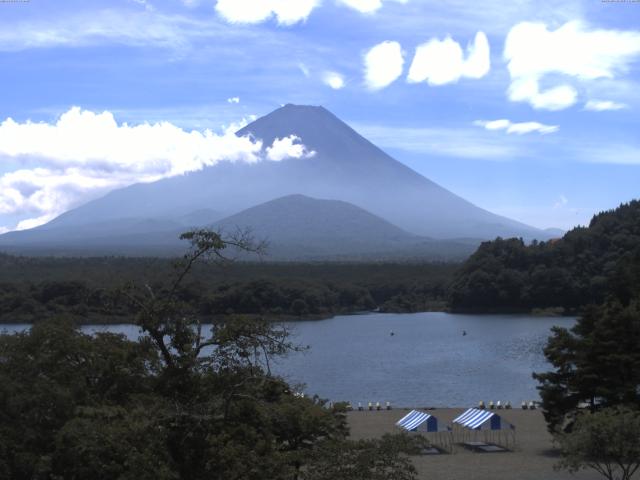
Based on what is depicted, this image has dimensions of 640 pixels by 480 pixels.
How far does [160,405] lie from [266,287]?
130 feet

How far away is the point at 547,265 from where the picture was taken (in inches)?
1999

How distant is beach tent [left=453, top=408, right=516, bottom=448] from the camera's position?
14413 millimetres

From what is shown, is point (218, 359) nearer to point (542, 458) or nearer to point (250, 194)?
point (542, 458)

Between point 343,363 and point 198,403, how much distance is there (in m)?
23.8

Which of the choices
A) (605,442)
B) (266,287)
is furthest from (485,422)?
(266,287)

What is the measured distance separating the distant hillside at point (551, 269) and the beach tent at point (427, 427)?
32.4 m

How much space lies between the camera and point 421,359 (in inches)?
1199

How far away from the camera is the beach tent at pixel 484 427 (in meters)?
14.4

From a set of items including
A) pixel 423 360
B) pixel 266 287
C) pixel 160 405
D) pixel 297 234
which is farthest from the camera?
pixel 297 234

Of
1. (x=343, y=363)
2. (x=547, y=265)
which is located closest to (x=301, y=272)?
(x=547, y=265)

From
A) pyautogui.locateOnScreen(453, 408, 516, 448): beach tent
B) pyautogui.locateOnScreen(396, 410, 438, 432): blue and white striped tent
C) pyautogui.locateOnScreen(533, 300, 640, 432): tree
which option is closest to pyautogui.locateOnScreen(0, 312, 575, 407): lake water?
pyautogui.locateOnScreen(396, 410, 438, 432): blue and white striped tent

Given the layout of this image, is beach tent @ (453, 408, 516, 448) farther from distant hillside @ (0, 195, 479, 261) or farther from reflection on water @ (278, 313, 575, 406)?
distant hillside @ (0, 195, 479, 261)

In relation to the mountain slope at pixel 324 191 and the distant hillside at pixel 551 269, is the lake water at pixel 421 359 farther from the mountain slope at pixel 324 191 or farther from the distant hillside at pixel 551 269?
the mountain slope at pixel 324 191

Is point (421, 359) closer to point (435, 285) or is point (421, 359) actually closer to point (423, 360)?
point (423, 360)
